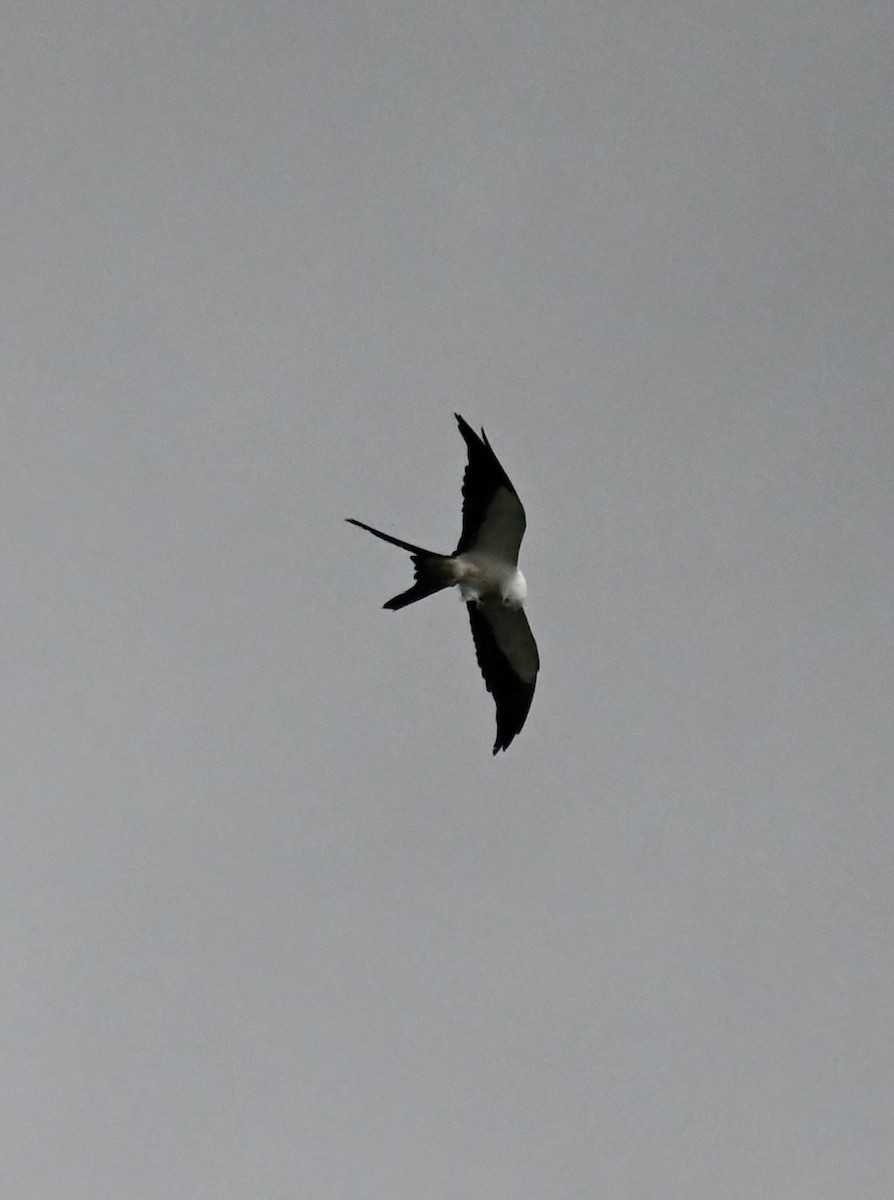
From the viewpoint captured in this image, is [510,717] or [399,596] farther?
[510,717]

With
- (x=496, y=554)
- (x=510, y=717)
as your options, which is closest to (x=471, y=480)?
(x=496, y=554)

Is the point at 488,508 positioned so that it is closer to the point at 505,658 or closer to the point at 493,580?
the point at 493,580

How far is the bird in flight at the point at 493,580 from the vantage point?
1778 centimetres

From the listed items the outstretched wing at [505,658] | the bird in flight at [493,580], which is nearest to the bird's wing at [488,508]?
the bird in flight at [493,580]

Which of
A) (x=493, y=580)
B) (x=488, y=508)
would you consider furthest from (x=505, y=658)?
(x=488, y=508)

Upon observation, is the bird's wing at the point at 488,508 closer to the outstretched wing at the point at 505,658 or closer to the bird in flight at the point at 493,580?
the bird in flight at the point at 493,580

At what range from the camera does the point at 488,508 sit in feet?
59.2

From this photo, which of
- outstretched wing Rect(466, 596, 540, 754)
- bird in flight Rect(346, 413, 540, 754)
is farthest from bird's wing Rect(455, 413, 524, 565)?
outstretched wing Rect(466, 596, 540, 754)

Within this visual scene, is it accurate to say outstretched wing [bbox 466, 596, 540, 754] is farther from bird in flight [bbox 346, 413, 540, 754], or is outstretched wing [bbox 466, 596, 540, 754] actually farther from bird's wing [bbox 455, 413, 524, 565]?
bird's wing [bbox 455, 413, 524, 565]

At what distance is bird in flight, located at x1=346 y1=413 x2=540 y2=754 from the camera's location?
1778 centimetres

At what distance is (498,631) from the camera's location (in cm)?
1869

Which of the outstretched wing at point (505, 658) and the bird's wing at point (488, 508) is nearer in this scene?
the bird's wing at point (488, 508)

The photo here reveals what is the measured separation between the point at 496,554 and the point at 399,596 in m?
1.59

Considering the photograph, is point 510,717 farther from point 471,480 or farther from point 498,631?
point 471,480
